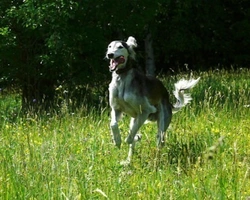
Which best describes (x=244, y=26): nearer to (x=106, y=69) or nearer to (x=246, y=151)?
(x=106, y=69)

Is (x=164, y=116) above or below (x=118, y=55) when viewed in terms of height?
below

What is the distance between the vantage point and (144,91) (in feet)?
22.2

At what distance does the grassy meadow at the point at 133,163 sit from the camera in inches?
159

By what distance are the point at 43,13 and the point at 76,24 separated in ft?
3.13

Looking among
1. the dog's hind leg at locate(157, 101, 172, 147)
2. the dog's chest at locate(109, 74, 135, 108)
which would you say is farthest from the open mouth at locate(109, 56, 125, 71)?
the dog's hind leg at locate(157, 101, 172, 147)

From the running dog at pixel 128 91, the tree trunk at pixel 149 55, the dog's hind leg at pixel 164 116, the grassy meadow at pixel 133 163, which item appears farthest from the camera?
the tree trunk at pixel 149 55

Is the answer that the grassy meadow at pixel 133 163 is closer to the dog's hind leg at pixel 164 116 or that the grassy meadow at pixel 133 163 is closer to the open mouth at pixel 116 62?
the dog's hind leg at pixel 164 116

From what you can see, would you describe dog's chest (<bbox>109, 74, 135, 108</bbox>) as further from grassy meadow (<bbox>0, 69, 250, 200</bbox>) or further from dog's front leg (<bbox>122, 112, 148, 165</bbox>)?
grassy meadow (<bbox>0, 69, 250, 200</bbox>)

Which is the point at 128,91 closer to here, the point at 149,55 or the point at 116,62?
the point at 116,62

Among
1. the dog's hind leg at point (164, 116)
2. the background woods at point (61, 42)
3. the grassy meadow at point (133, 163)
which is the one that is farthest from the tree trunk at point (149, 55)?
the dog's hind leg at point (164, 116)

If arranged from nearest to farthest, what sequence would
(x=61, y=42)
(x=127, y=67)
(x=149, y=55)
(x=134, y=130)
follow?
1. (x=134, y=130)
2. (x=127, y=67)
3. (x=61, y=42)
4. (x=149, y=55)

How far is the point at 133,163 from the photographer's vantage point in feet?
18.0

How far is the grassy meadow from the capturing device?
4.04 m

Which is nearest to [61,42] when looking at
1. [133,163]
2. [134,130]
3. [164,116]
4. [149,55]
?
[164,116]
